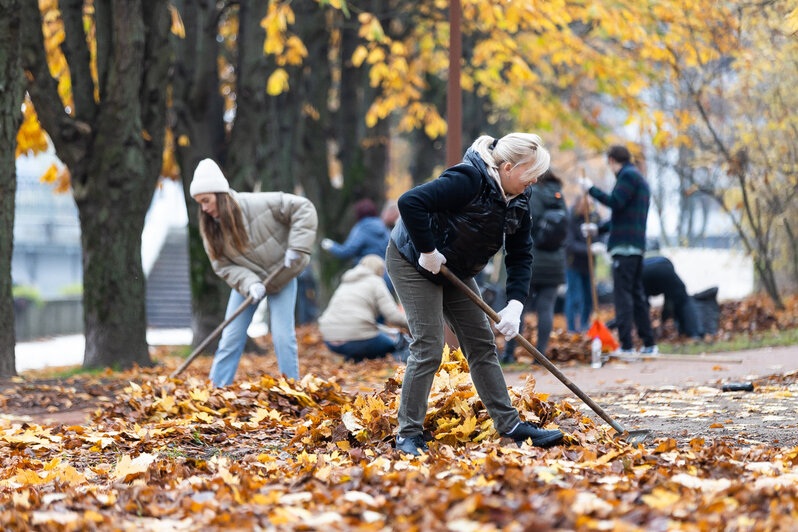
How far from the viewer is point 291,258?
7336 millimetres

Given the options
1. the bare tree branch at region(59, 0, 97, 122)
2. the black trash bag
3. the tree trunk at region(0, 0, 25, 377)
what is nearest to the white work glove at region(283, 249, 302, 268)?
the tree trunk at region(0, 0, 25, 377)

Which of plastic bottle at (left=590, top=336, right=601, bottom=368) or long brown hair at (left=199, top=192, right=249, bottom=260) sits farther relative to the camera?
plastic bottle at (left=590, top=336, right=601, bottom=368)

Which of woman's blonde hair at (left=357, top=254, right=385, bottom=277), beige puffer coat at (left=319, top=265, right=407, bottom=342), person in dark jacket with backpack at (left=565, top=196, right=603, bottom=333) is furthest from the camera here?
person in dark jacket with backpack at (left=565, top=196, right=603, bottom=333)

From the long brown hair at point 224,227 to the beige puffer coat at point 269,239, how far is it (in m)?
0.06

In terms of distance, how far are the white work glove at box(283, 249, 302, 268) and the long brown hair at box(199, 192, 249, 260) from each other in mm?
343

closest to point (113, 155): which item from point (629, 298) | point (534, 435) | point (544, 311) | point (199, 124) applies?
point (199, 124)

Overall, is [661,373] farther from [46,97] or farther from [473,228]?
[46,97]

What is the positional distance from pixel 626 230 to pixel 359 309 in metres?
2.77

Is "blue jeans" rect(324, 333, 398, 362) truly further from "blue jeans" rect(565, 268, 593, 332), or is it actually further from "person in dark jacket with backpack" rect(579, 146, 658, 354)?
"blue jeans" rect(565, 268, 593, 332)

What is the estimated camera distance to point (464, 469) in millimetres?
4191

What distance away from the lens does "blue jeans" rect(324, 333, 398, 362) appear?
34.1 ft

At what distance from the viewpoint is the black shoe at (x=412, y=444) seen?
4930 millimetres

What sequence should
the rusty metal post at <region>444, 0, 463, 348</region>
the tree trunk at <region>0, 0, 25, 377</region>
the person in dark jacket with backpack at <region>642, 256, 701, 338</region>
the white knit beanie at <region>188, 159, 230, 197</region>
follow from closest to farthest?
the white knit beanie at <region>188, 159, 230, 197</region>, the tree trunk at <region>0, 0, 25, 377</region>, the rusty metal post at <region>444, 0, 463, 348</region>, the person in dark jacket with backpack at <region>642, 256, 701, 338</region>

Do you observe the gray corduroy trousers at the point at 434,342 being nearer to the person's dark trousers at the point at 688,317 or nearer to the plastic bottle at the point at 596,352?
the plastic bottle at the point at 596,352
